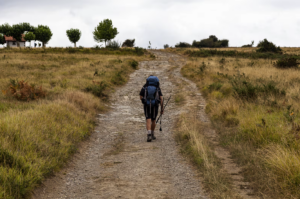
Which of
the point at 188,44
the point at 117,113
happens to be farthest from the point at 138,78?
the point at 188,44

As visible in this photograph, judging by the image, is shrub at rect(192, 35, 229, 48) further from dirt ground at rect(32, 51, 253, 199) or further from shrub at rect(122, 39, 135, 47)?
dirt ground at rect(32, 51, 253, 199)

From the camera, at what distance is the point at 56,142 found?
23.6 ft

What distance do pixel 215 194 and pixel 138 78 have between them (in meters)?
19.7

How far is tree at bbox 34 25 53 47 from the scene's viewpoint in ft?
270

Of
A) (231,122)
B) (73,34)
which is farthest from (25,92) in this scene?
(73,34)

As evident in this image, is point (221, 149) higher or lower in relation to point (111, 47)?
lower

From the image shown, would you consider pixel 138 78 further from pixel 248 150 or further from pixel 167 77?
pixel 248 150

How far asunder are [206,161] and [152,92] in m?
3.09

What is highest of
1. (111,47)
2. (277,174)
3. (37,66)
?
(111,47)

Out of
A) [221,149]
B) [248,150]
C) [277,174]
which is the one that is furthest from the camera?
[221,149]

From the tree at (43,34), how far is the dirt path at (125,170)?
80685 millimetres

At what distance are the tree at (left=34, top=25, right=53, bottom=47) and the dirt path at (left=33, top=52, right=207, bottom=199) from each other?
80.7 m

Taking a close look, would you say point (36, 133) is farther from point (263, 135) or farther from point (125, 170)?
point (263, 135)

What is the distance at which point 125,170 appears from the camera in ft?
20.8
